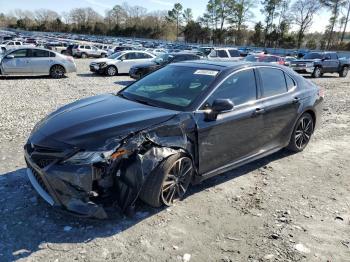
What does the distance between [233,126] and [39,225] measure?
259cm

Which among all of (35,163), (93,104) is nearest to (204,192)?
(93,104)

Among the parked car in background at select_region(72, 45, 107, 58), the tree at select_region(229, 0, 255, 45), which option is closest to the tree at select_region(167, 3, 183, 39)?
the tree at select_region(229, 0, 255, 45)

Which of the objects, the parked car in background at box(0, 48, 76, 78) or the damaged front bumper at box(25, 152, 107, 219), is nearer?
the damaged front bumper at box(25, 152, 107, 219)

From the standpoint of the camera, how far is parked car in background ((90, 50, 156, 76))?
18.5m

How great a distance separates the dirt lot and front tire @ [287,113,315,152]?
1.18 ft

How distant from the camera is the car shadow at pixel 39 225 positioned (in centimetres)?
322

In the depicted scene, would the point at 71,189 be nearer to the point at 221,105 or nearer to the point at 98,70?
the point at 221,105

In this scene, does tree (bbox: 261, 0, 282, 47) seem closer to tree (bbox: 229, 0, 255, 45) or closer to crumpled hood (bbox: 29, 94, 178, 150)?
tree (bbox: 229, 0, 255, 45)

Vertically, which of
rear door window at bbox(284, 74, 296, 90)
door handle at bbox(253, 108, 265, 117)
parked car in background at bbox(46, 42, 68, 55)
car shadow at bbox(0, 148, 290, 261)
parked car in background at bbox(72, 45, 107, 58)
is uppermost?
rear door window at bbox(284, 74, 296, 90)

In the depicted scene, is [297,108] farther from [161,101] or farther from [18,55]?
[18,55]

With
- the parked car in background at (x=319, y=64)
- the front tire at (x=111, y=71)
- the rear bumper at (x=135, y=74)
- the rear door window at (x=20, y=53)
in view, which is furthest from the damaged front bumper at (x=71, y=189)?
the parked car in background at (x=319, y=64)

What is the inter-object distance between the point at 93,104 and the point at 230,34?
8704cm

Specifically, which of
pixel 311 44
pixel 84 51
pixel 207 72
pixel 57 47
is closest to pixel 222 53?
pixel 207 72

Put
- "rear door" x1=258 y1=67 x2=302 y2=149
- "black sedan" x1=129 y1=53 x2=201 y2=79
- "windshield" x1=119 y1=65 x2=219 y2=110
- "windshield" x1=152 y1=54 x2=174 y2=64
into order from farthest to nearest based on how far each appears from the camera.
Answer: "windshield" x1=152 y1=54 x2=174 y2=64, "black sedan" x1=129 y1=53 x2=201 y2=79, "rear door" x1=258 y1=67 x2=302 y2=149, "windshield" x1=119 y1=65 x2=219 y2=110
